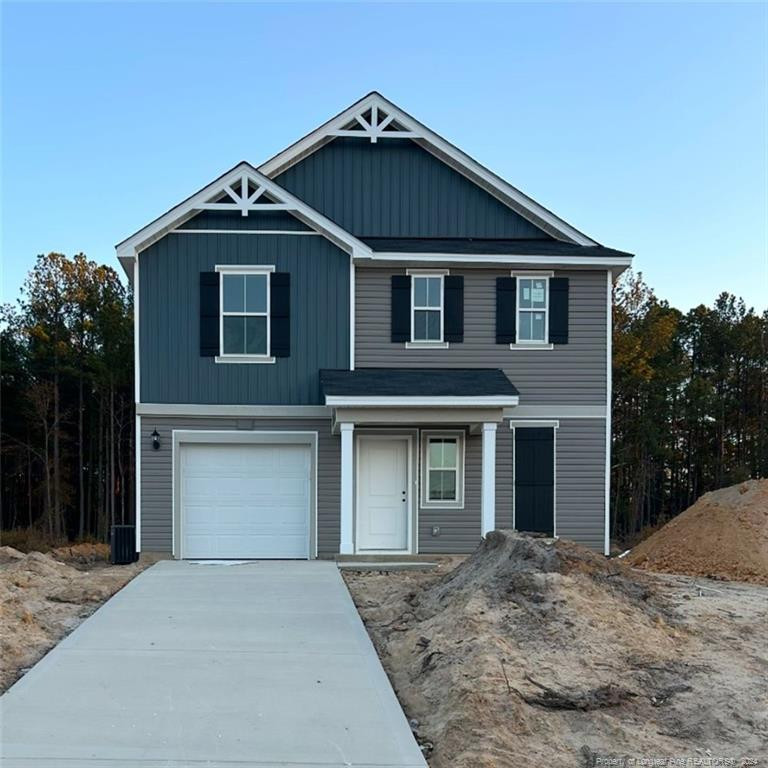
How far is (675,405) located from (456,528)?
17.7 metres

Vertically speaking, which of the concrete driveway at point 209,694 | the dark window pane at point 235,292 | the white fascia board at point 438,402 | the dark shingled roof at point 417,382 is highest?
the dark window pane at point 235,292

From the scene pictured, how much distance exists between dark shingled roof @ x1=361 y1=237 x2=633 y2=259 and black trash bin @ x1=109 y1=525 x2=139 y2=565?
642cm

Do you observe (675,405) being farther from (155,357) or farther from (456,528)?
(155,357)

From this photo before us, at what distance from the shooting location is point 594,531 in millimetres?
13852

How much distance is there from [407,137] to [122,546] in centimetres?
892

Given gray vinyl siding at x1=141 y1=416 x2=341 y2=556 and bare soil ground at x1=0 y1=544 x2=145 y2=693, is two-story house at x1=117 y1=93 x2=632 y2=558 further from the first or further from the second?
bare soil ground at x1=0 y1=544 x2=145 y2=693

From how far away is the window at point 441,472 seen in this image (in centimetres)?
1361

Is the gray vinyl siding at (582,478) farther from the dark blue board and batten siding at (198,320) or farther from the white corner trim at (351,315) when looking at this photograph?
the dark blue board and batten siding at (198,320)

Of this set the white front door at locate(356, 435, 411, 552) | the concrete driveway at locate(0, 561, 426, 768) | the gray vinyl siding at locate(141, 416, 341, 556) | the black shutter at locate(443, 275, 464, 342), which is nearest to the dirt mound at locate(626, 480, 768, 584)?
the white front door at locate(356, 435, 411, 552)

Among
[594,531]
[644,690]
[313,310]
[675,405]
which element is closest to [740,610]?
[644,690]

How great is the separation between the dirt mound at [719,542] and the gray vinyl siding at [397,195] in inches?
231

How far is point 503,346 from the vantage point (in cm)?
1383

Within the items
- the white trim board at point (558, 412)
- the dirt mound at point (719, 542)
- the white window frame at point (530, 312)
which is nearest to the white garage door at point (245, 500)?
the white trim board at point (558, 412)

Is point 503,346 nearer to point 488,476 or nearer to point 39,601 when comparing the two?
point 488,476
